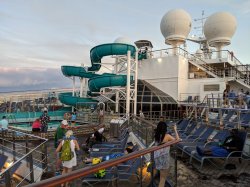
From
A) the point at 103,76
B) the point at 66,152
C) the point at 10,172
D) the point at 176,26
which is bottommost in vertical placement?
the point at 10,172

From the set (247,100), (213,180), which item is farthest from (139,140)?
(247,100)

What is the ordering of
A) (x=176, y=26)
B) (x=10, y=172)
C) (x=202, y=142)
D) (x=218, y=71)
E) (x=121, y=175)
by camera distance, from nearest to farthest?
1. (x=10, y=172)
2. (x=121, y=175)
3. (x=202, y=142)
4. (x=218, y=71)
5. (x=176, y=26)

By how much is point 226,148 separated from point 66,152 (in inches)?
177

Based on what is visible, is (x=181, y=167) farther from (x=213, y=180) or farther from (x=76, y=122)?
(x=76, y=122)

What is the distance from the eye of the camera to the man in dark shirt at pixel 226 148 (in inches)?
258

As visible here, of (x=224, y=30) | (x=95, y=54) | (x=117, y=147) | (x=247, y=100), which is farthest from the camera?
(x=224, y=30)

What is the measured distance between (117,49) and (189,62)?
775 cm

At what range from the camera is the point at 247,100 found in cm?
1280

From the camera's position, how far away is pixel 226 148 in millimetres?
6828

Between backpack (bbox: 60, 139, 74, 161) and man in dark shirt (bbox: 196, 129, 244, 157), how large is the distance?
11.6 ft

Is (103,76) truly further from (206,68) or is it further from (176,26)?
(206,68)

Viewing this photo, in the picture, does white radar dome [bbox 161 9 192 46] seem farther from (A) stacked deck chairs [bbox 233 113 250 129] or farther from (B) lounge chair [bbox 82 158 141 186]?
(B) lounge chair [bbox 82 158 141 186]

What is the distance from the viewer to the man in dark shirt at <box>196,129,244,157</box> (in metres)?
6.56

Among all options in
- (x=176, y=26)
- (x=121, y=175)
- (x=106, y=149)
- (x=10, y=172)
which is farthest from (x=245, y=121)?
(x=176, y=26)
